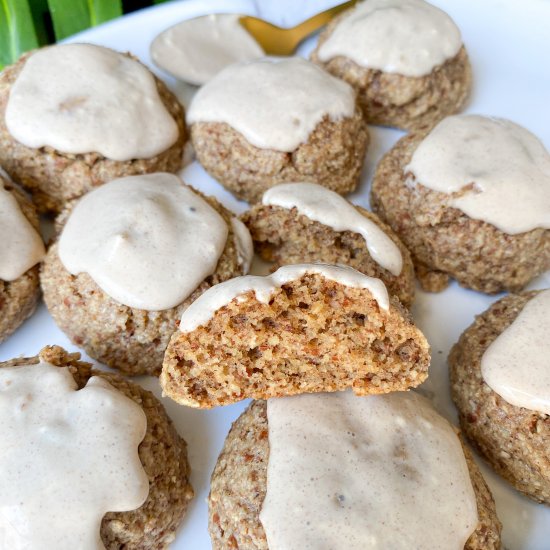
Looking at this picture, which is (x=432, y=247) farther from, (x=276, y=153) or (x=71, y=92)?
(x=71, y=92)


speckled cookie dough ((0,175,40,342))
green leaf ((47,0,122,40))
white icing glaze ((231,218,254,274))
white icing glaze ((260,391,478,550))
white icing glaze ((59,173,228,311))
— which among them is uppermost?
green leaf ((47,0,122,40))

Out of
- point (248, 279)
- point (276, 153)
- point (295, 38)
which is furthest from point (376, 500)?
point (295, 38)

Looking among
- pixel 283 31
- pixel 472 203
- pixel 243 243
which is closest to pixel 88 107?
pixel 243 243

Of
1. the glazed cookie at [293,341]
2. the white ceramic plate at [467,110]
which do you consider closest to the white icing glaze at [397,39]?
the white ceramic plate at [467,110]

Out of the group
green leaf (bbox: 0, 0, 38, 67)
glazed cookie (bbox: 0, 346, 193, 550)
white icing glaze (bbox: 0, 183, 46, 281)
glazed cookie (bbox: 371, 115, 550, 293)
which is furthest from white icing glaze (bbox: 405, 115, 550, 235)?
green leaf (bbox: 0, 0, 38, 67)

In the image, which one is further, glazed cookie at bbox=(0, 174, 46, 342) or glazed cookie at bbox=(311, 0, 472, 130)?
glazed cookie at bbox=(311, 0, 472, 130)

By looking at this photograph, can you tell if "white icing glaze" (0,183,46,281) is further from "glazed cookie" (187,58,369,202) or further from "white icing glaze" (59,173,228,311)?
"glazed cookie" (187,58,369,202)
